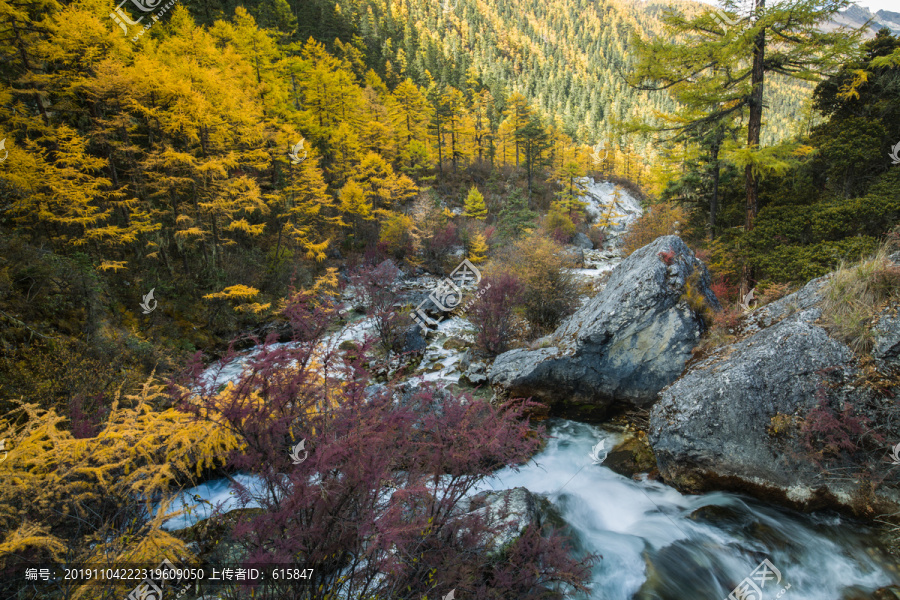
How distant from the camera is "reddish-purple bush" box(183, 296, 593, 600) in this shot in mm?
2334

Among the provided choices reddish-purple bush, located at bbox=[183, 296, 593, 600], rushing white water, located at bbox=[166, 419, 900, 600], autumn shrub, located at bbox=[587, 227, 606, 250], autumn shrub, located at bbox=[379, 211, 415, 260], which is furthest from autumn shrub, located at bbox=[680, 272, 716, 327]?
autumn shrub, located at bbox=[587, 227, 606, 250]

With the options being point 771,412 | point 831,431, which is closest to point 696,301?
point 771,412

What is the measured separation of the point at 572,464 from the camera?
21.9ft

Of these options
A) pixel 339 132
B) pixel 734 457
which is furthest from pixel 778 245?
pixel 339 132

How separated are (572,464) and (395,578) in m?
5.01

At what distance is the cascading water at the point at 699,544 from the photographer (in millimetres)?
4113

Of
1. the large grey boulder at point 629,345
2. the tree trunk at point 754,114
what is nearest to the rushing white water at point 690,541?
the large grey boulder at point 629,345

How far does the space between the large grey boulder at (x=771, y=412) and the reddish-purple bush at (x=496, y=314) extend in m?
5.14

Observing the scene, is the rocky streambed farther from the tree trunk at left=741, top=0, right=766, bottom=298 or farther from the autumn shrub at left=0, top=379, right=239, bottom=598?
the tree trunk at left=741, top=0, right=766, bottom=298

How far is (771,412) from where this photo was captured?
15.8 ft

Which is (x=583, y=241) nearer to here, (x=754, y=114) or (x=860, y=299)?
(x=754, y=114)

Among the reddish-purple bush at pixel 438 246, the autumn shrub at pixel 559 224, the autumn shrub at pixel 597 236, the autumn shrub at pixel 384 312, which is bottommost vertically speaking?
the autumn shrub at pixel 597 236

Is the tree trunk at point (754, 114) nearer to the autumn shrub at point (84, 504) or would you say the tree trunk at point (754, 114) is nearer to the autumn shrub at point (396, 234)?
the autumn shrub at point (84, 504)

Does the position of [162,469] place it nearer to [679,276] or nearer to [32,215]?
[679,276]
